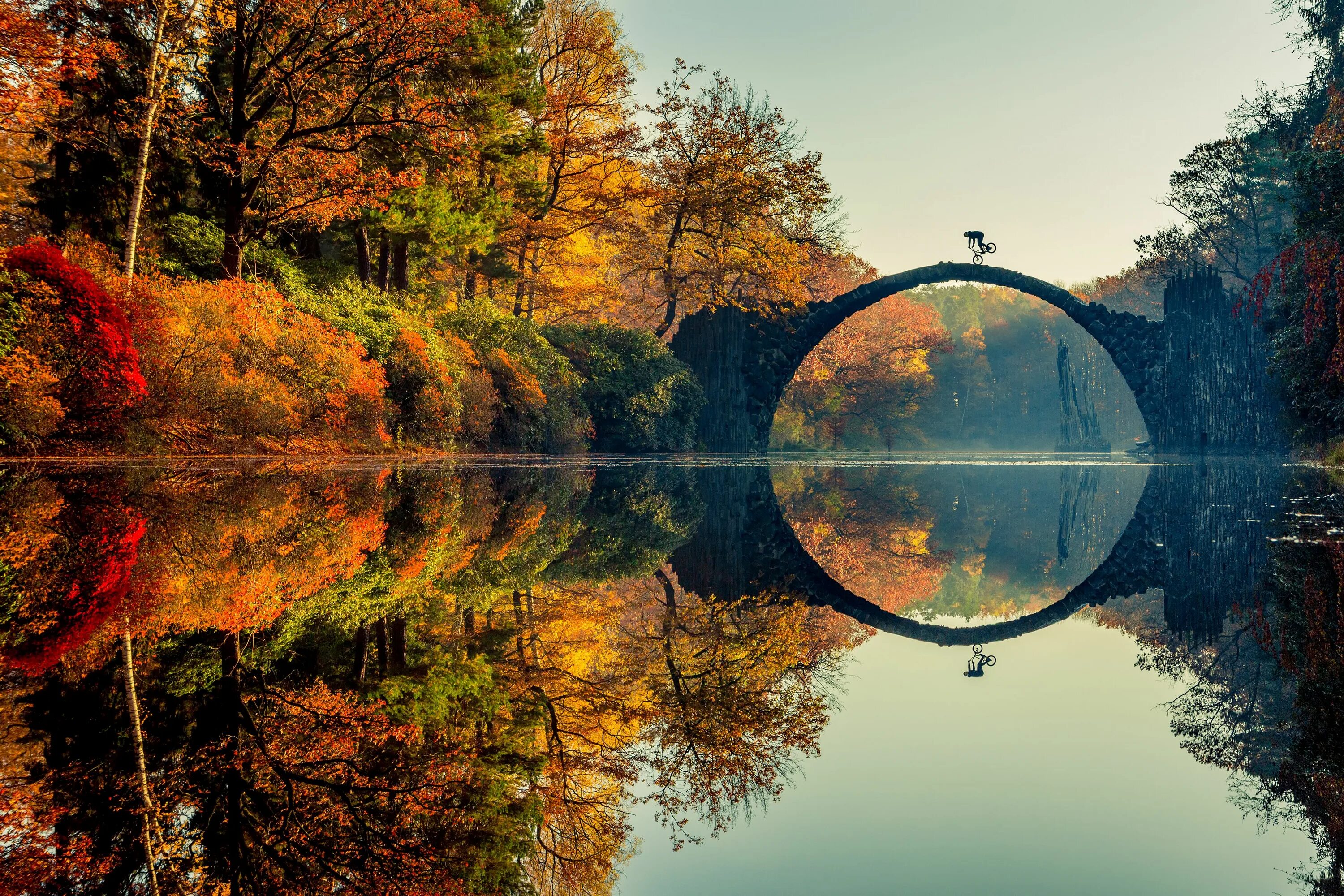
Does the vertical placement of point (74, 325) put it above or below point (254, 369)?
above

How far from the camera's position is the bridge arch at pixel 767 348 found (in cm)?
2591

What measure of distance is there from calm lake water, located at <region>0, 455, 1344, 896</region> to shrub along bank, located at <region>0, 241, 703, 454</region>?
→ 18.7ft

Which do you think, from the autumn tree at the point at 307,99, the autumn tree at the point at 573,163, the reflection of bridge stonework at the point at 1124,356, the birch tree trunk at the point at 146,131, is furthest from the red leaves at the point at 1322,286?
the autumn tree at the point at 573,163

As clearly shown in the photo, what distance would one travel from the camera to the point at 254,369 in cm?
1242

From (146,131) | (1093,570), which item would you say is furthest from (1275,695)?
(146,131)

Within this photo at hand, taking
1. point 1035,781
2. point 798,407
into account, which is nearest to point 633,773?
point 1035,781

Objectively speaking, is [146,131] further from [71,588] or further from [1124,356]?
[1124,356]

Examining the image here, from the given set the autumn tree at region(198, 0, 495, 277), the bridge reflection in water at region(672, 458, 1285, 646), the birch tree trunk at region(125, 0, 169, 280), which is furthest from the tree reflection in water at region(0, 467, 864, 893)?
the autumn tree at region(198, 0, 495, 277)

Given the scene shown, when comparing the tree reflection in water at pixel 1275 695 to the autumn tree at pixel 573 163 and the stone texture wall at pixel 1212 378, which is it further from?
the stone texture wall at pixel 1212 378

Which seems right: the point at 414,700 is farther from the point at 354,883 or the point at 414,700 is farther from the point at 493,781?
the point at 354,883

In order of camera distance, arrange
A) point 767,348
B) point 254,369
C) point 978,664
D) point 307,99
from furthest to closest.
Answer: point 767,348
point 307,99
point 254,369
point 978,664

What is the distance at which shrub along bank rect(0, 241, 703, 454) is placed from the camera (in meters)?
9.83

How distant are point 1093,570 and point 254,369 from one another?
438 inches

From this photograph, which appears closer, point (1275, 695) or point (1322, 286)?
point (1275, 695)
